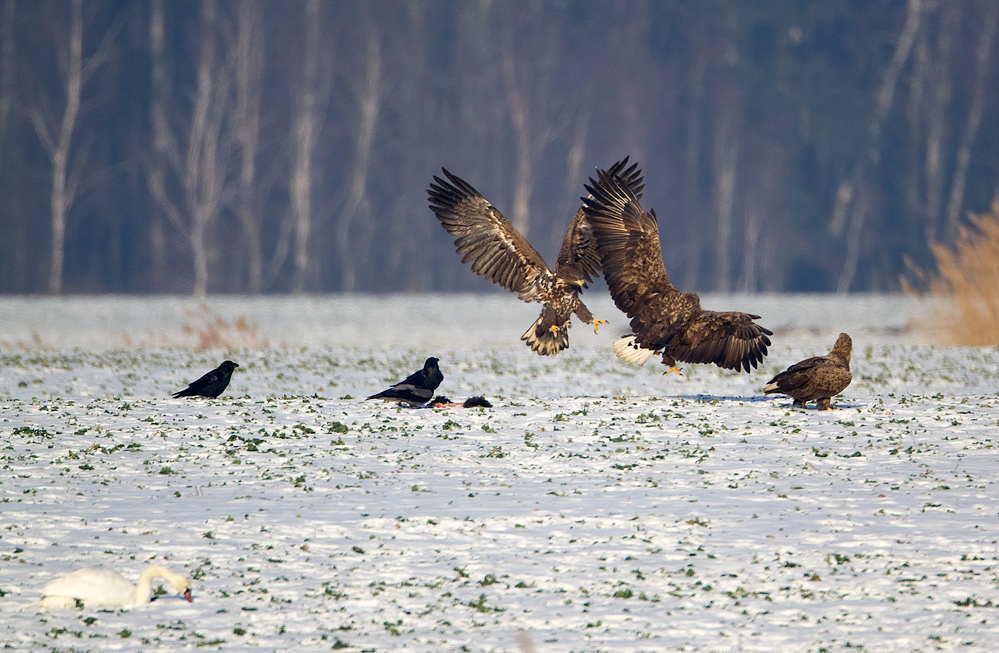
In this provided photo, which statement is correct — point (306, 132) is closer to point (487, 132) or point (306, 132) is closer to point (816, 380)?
point (487, 132)

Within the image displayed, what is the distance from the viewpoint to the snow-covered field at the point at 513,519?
689 cm

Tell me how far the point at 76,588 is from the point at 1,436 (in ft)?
15.2

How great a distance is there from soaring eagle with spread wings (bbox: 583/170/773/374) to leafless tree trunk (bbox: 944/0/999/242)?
158 ft

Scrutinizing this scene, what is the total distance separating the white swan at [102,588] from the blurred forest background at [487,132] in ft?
135

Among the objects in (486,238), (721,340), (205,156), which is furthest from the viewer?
(205,156)

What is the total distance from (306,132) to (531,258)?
3750cm

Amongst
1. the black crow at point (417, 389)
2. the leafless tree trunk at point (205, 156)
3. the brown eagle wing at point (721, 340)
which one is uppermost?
the leafless tree trunk at point (205, 156)

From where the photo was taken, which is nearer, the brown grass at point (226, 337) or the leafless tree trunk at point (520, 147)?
the brown grass at point (226, 337)

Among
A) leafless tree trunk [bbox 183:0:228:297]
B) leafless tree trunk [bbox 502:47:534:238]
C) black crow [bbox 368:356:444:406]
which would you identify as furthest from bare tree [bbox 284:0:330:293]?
black crow [bbox 368:356:444:406]

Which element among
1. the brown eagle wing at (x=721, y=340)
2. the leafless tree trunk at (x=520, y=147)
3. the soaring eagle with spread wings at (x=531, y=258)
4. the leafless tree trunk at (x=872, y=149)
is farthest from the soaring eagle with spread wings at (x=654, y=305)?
the leafless tree trunk at (x=872, y=149)

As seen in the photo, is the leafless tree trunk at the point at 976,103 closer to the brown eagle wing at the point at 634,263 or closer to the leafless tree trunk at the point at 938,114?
the leafless tree trunk at the point at 938,114

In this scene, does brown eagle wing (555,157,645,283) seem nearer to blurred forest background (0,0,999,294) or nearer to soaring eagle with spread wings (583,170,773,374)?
soaring eagle with spread wings (583,170,773,374)

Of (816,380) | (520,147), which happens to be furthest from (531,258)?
(520,147)

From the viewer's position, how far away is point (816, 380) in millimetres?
11672
